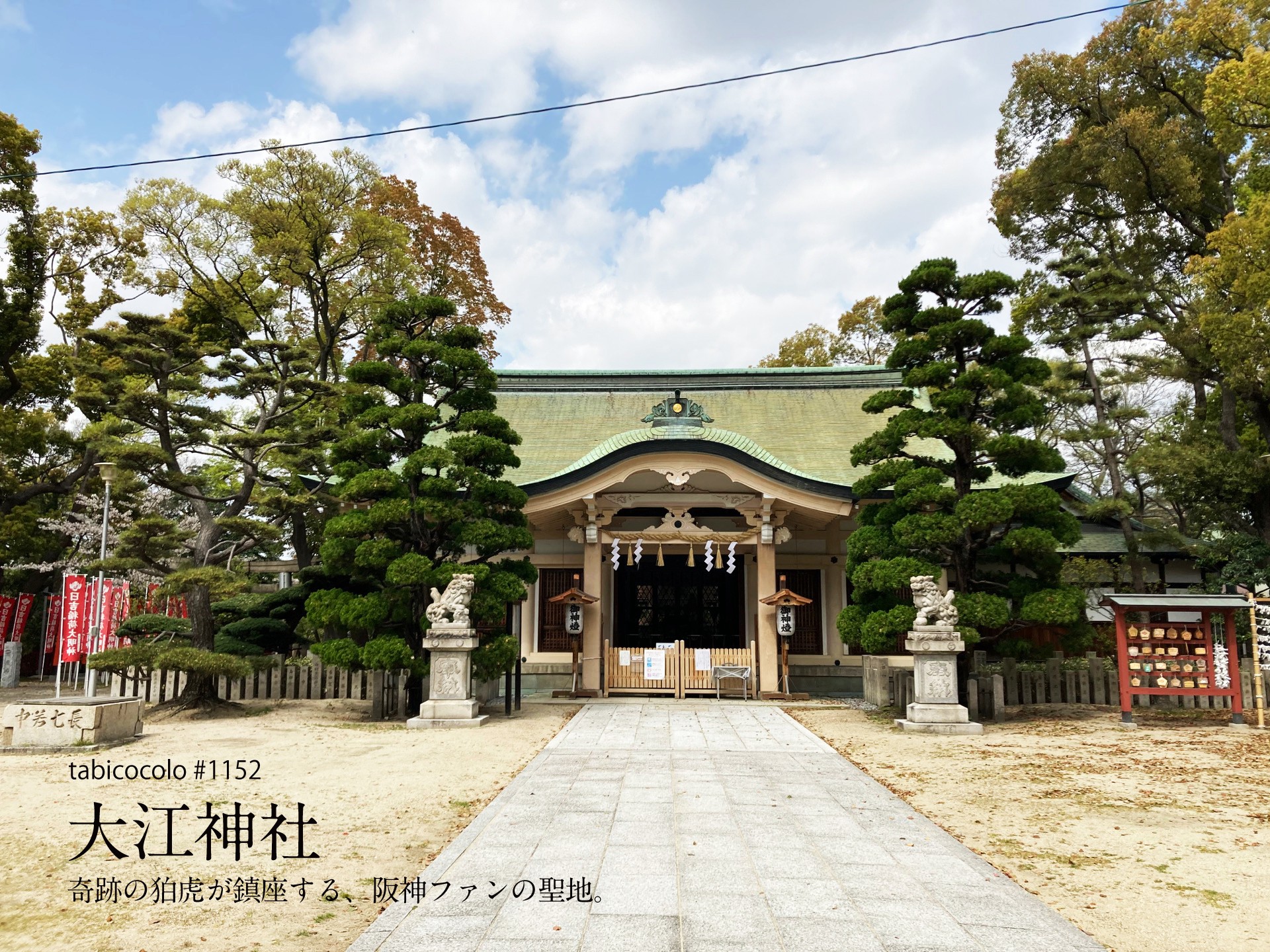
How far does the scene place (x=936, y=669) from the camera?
11211 millimetres

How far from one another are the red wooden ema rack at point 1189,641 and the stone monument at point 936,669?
255cm

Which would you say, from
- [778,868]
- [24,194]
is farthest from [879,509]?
[24,194]

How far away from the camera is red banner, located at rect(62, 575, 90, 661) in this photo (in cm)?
1198

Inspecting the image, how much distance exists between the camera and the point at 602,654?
1562 cm

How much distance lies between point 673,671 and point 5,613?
52.5ft

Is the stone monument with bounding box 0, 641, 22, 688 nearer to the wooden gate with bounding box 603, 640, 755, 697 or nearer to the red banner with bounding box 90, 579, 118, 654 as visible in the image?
the red banner with bounding box 90, 579, 118, 654

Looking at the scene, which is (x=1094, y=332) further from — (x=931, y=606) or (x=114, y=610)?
(x=114, y=610)

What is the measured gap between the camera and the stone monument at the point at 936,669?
11031 mm

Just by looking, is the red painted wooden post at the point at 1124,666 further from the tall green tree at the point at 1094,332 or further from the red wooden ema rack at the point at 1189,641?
the tall green tree at the point at 1094,332

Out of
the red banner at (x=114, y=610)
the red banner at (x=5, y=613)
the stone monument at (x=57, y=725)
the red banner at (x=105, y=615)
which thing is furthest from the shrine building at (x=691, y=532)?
the red banner at (x=5, y=613)

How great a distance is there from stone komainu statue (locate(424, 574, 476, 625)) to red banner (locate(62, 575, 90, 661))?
5.32 m

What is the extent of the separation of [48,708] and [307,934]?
7.51 m

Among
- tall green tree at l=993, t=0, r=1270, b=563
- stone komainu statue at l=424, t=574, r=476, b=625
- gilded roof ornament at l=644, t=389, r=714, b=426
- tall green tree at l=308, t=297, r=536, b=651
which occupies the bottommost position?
stone komainu statue at l=424, t=574, r=476, b=625

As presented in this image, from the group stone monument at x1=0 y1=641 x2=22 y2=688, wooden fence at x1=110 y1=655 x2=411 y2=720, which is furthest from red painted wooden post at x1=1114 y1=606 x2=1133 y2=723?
stone monument at x1=0 y1=641 x2=22 y2=688
